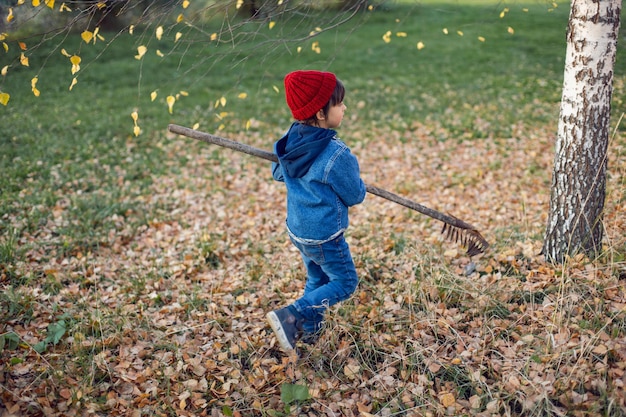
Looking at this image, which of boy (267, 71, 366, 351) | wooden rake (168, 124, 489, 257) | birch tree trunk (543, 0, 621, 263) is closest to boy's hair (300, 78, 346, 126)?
boy (267, 71, 366, 351)

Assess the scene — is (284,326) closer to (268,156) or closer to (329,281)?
(329,281)

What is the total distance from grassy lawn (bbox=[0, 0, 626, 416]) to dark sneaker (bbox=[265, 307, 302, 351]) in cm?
22

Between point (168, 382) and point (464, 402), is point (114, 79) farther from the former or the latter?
point (464, 402)

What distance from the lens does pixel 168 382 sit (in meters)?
3.10

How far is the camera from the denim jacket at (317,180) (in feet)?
9.80

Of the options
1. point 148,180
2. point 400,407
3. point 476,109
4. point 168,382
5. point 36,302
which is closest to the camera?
point 400,407

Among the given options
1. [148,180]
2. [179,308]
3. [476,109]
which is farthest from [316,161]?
[476,109]

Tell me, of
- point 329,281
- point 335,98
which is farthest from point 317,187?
point 329,281

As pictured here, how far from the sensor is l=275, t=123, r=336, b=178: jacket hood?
2971mm

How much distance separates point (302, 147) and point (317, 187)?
0.86 ft

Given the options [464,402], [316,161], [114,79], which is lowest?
[114,79]

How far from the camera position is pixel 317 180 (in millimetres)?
3021

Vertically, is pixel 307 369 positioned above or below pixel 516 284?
below

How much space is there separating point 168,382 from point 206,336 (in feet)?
2.10
